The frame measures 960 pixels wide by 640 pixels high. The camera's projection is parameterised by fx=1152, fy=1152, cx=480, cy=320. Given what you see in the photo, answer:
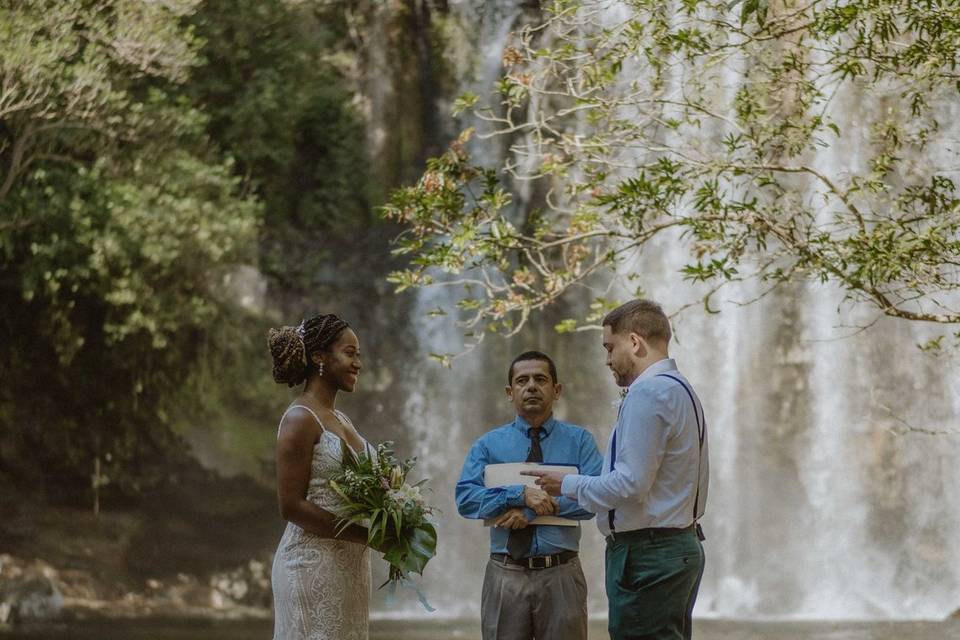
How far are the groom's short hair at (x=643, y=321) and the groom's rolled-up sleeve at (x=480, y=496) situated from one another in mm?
894

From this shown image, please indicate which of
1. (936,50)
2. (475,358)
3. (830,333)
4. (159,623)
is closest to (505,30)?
(475,358)

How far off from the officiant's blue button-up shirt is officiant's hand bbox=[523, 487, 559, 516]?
0.03 metres

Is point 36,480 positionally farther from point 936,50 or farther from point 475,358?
point 936,50

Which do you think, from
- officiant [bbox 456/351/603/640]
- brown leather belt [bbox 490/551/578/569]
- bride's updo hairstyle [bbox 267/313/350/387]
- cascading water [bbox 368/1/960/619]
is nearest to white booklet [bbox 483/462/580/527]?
officiant [bbox 456/351/603/640]

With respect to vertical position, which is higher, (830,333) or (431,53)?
(431,53)

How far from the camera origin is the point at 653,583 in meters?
3.77

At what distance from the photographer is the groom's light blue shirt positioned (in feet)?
12.2

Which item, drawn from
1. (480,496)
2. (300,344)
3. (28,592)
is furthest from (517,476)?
(28,592)

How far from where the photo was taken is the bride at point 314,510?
12.7 feet

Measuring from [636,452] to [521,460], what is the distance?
107 centimetres

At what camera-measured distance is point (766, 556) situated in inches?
568

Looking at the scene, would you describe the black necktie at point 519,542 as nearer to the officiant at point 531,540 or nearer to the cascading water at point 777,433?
the officiant at point 531,540

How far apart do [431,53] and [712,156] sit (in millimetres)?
9423

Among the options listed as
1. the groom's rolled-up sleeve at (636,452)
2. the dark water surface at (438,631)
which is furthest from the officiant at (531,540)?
the dark water surface at (438,631)
